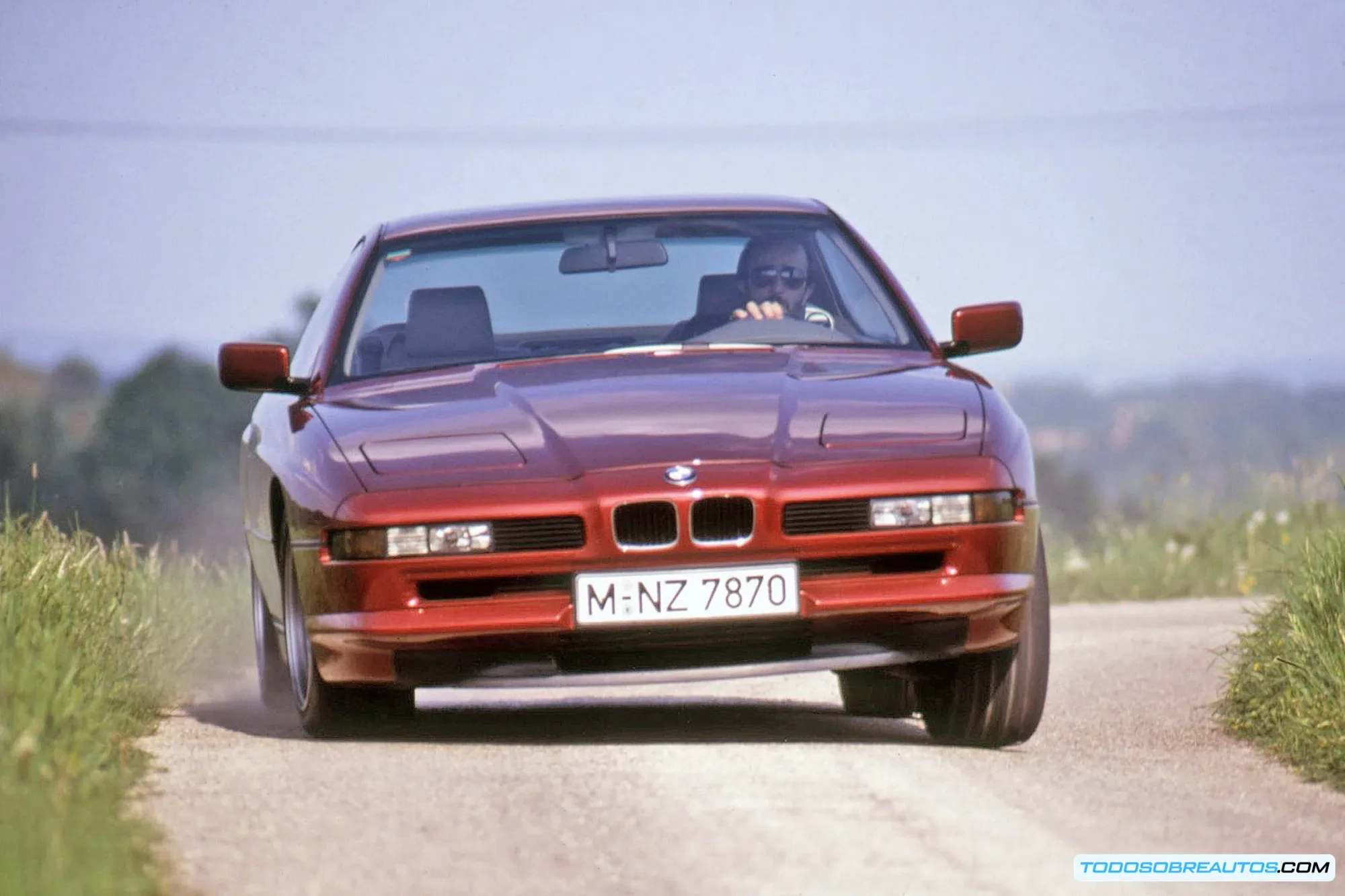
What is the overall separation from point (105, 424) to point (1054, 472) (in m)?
36.4

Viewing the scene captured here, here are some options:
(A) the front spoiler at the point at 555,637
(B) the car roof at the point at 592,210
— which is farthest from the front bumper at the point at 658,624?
(B) the car roof at the point at 592,210

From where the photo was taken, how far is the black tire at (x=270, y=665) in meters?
9.38

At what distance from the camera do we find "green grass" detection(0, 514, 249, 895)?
4844 millimetres

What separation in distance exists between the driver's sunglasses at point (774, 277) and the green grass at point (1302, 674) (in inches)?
72.5

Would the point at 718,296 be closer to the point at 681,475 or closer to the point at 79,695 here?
the point at 681,475

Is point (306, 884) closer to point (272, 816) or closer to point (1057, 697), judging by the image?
point (272, 816)

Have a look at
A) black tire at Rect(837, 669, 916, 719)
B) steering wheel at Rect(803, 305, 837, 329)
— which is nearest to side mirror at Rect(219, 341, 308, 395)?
steering wheel at Rect(803, 305, 837, 329)

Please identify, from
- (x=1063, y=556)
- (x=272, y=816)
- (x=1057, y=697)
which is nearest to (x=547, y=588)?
(x=272, y=816)

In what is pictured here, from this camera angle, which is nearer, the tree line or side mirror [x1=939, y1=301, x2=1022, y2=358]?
side mirror [x1=939, y1=301, x2=1022, y2=358]

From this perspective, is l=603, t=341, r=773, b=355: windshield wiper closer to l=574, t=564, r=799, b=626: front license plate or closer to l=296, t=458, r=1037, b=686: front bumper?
l=296, t=458, r=1037, b=686: front bumper

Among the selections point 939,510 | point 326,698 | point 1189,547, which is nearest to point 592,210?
point 326,698

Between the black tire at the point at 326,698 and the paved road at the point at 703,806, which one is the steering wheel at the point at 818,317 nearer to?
the paved road at the point at 703,806

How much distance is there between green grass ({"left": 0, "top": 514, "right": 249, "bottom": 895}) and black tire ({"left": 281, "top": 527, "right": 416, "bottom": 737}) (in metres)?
0.49
